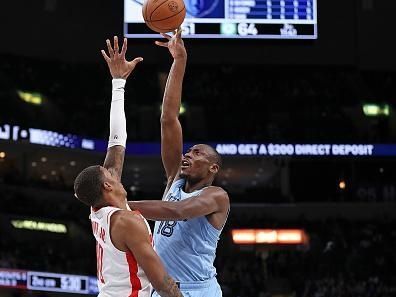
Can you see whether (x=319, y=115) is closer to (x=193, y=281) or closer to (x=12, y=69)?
(x=12, y=69)

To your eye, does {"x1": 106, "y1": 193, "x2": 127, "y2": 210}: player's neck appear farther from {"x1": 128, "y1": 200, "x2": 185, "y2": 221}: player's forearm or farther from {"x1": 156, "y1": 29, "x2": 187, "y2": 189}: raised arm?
{"x1": 156, "y1": 29, "x2": 187, "y2": 189}: raised arm

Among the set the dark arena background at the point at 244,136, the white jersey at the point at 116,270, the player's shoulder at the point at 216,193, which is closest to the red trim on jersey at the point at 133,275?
the white jersey at the point at 116,270

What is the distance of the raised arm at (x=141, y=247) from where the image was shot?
3980 millimetres

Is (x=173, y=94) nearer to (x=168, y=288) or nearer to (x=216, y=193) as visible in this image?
(x=216, y=193)

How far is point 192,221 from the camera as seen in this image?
5234 mm

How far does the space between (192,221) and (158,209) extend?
0.61 m

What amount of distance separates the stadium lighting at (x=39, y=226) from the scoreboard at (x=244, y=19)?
7.58m

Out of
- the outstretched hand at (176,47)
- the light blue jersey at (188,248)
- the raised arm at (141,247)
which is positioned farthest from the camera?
the outstretched hand at (176,47)

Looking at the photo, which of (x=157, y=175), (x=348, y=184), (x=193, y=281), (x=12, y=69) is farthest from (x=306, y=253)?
(x=193, y=281)

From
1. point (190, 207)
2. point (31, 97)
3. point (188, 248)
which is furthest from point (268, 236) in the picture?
point (190, 207)

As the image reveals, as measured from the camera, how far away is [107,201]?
14.0 feet

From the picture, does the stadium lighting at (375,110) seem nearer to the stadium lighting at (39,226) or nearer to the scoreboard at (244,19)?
the scoreboard at (244,19)

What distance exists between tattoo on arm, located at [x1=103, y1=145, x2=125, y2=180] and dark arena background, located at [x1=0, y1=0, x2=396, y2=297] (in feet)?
52.3

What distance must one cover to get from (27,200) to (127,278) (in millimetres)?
19679
